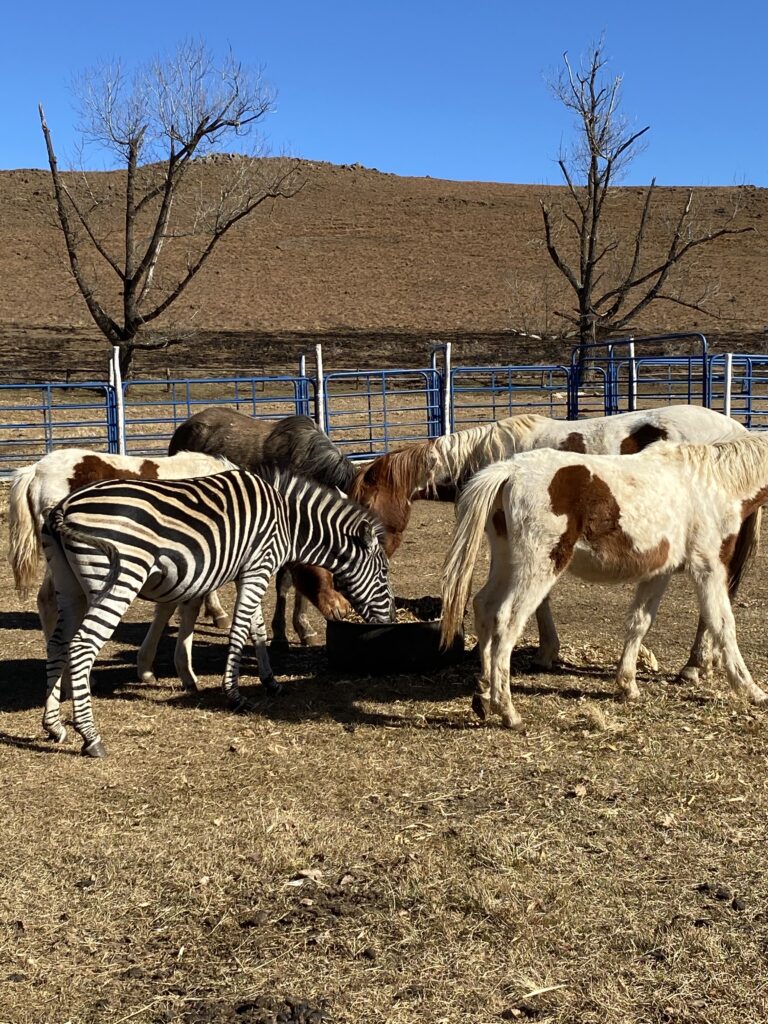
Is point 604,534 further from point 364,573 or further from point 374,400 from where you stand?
point 374,400

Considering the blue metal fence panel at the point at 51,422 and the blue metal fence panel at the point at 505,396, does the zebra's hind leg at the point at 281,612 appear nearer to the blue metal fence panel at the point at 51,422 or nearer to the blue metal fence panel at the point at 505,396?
the blue metal fence panel at the point at 51,422

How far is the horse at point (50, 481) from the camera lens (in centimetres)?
640

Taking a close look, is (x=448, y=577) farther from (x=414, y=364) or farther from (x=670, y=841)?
(x=414, y=364)

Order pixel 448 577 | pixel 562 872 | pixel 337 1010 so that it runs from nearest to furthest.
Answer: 1. pixel 337 1010
2. pixel 562 872
3. pixel 448 577

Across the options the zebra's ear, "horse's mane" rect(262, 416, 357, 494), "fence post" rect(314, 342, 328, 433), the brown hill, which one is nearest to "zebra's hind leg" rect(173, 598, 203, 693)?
the zebra's ear

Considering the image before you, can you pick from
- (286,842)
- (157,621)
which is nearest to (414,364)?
(157,621)

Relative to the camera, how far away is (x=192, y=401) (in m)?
22.6

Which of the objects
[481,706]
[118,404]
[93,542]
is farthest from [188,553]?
[118,404]

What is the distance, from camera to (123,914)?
143 inches

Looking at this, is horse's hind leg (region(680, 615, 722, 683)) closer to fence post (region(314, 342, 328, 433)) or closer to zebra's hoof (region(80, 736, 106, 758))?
zebra's hoof (region(80, 736, 106, 758))

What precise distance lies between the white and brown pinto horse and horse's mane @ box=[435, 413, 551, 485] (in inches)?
63.5

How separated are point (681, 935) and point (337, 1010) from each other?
3.86 ft

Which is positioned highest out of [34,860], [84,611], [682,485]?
[682,485]

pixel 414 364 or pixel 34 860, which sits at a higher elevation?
pixel 414 364
